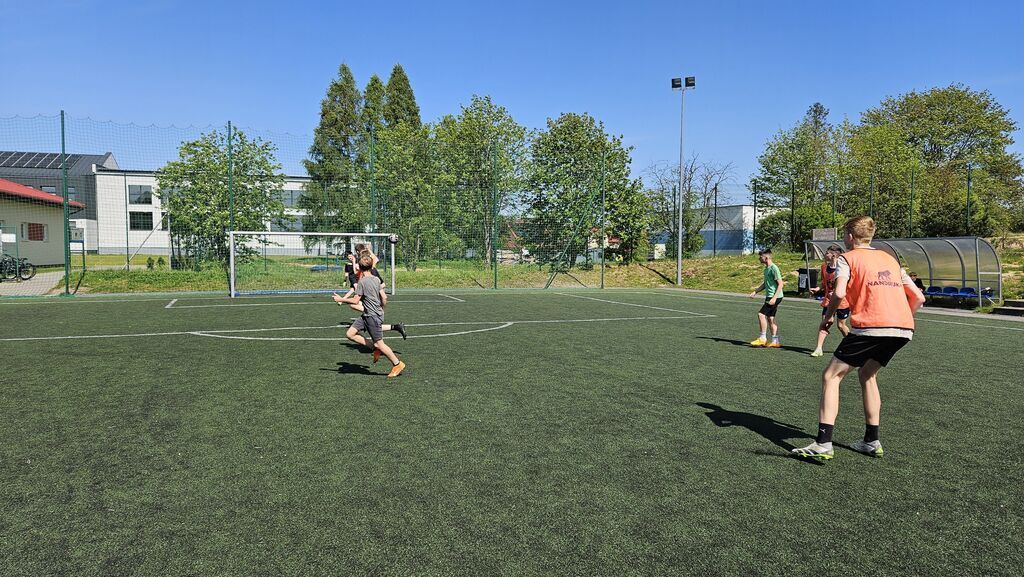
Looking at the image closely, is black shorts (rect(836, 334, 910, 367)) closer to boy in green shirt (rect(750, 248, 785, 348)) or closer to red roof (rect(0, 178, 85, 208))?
boy in green shirt (rect(750, 248, 785, 348))

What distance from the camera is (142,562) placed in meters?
3.04

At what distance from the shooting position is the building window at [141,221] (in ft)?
72.5

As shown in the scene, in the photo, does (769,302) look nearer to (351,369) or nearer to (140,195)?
(351,369)

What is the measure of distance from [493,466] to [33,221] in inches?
1366

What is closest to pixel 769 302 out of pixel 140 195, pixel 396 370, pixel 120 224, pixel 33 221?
pixel 396 370

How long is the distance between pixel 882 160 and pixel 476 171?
84.9ft


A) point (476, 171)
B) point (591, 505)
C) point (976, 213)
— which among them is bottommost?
point (591, 505)

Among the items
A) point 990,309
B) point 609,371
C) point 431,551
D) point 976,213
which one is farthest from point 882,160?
point 431,551

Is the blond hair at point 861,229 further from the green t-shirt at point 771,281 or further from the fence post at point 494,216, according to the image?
the fence post at point 494,216

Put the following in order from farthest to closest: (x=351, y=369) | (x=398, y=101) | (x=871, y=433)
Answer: (x=398, y=101) → (x=351, y=369) → (x=871, y=433)

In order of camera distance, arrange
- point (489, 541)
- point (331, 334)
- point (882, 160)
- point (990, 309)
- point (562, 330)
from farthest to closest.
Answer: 1. point (882, 160)
2. point (990, 309)
3. point (562, 330)
4. point (331, 334)
5. point (489, 541)

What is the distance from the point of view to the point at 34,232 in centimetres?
3016

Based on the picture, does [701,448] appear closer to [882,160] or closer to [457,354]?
[457,354]

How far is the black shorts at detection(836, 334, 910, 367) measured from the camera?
14.4ft
